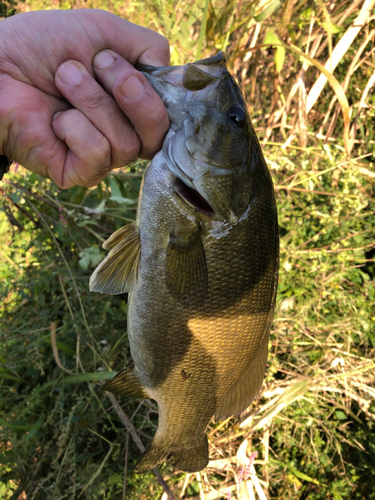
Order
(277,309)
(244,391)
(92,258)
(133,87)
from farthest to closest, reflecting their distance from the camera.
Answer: (277,309), (92,258), (244,391), (133,87)

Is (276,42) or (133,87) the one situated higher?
(276,42)

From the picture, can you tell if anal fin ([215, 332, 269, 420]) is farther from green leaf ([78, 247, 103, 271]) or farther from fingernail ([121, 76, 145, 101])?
green leaf ([78, 247, 103, 271])

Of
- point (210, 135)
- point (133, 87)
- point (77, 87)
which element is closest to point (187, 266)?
point (210, 135)

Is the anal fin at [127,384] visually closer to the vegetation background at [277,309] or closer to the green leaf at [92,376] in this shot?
the green leaf at [92,376]

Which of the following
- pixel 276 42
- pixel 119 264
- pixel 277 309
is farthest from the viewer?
pixel 277 309

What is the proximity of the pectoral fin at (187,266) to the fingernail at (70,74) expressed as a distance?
0.68 metres

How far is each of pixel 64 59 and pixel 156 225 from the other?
2.46 ft

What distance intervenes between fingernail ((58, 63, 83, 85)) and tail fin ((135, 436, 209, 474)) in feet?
5.69

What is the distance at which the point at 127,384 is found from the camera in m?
1.66

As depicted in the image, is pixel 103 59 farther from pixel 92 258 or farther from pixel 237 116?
pixel 92 258

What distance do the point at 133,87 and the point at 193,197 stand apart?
452mm

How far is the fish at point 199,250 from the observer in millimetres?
1244

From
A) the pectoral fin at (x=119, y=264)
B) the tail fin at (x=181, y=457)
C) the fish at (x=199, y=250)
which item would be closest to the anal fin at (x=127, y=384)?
the fish at (x=199, y=250)

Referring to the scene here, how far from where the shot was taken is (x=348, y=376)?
2994 millimetres
